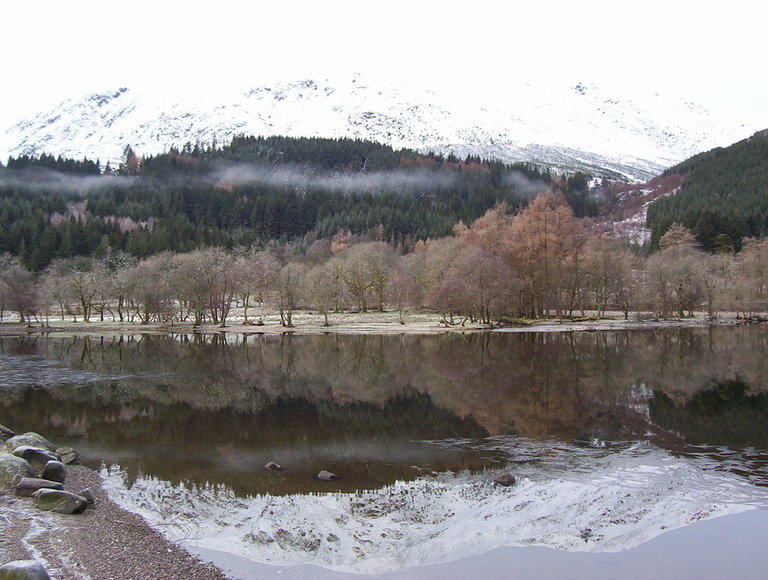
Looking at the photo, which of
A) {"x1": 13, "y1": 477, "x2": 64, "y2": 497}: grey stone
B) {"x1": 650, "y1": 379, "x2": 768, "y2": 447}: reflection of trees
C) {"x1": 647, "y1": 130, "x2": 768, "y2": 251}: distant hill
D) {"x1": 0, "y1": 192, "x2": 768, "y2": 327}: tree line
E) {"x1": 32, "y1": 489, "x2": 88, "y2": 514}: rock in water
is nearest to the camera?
{"x1": 32, "y1": 489, "x2": 88, "y2": 514}: rock in water

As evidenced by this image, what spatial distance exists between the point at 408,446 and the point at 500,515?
6663mm

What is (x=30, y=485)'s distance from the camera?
15.5m

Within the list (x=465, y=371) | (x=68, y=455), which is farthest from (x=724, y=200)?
(x=68, y=455)

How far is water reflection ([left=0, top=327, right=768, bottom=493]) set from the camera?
19734mm

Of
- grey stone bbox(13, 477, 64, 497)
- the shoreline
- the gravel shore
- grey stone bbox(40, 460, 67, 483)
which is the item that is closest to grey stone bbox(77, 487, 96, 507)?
the gravel shore

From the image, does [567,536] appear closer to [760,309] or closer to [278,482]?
[278,482]

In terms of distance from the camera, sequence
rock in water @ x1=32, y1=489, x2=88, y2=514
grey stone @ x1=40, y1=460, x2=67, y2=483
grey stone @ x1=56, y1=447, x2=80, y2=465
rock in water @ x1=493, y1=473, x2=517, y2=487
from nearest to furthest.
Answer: rock in water @ x1=32, y1=489, x2=88, y2=514 → grey stone @ x1=40, y1=460, x2=67, y2=483 → rock in water @ x1=493, y1=473, x2=517, y2=487 → grey stone @ x1=56, y1=447, x2=80, y2=465

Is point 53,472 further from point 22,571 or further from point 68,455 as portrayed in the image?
point 22,571

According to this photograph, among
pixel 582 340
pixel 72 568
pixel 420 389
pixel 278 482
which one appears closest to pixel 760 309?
pixel 582 340

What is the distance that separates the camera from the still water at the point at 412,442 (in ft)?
45.8

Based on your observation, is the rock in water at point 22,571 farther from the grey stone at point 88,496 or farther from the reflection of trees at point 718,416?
the reflection of trees at point 718,416

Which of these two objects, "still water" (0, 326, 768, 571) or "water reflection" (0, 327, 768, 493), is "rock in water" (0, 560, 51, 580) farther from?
"water reflection" (0, 327, 768, 493)

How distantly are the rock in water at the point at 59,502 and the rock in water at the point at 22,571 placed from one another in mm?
4766

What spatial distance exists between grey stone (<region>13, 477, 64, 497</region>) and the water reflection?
9.72 feet
